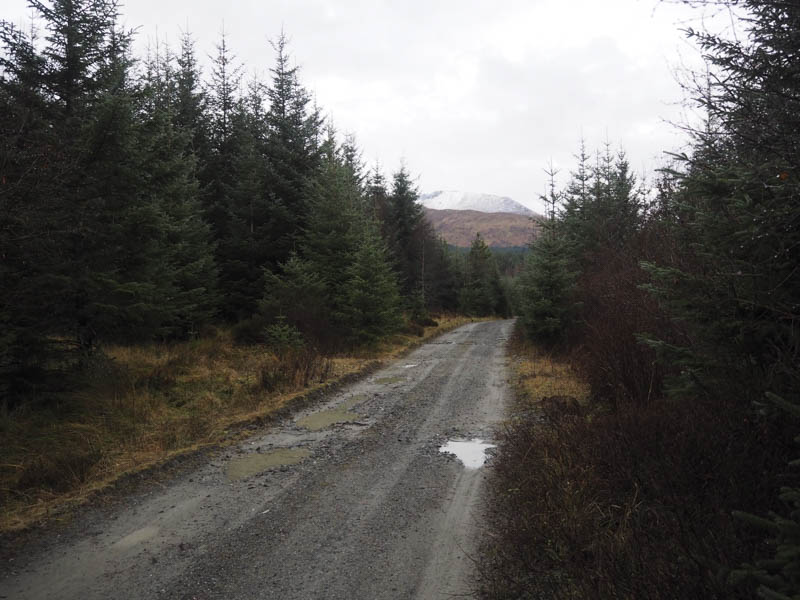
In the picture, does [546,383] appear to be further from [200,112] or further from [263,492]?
[200,112]

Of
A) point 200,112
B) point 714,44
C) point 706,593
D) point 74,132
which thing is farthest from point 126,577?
point 200,112

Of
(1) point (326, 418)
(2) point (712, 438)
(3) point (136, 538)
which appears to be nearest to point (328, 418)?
(1) point (326, 418)

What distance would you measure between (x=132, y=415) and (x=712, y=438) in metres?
8.45

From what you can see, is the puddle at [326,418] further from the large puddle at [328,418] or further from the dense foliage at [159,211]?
the dense foliage at [159,211]

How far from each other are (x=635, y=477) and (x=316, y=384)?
7.78m

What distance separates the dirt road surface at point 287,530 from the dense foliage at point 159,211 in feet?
12.6

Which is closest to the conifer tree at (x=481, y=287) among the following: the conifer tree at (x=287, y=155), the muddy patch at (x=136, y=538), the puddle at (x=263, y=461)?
the conifer tree at (x=287, y=155)

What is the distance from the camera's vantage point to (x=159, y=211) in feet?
30.6

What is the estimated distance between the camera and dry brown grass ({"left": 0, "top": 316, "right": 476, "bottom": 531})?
523cm

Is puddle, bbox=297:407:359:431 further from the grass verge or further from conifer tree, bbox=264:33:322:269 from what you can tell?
conifer tree, bbox=264:33:322:269

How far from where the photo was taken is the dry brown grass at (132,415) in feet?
17.1

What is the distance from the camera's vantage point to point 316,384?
10.5 m

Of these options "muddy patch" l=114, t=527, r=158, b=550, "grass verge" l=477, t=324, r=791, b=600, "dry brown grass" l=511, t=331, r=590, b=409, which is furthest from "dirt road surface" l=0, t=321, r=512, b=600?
"dry brown grass" l=511, t=331, r=590, b=409

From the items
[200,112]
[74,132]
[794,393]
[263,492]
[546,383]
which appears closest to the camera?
[794,393]
